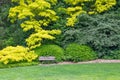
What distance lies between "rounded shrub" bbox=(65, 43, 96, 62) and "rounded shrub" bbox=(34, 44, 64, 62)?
0.28 metres

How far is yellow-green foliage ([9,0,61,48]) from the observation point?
15.6 meters

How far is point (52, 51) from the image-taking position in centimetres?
1505

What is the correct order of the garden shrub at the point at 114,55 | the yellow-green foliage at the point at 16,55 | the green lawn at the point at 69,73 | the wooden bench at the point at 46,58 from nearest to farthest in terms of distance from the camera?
1. the green lawn at the point at 69,73
2. the yellow-green foliage at the point at 16,55
3. the wooden bench at the point at 46,58
4. the garden shrub at the point at 114,55

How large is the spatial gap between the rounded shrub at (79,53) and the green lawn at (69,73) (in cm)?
180

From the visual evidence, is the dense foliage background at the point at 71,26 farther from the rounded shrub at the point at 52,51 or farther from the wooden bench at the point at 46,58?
the wooden bench at the point at 46,58

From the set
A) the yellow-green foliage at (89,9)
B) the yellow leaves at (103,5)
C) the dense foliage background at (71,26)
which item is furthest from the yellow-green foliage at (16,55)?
the yellow leaves at (103,5)

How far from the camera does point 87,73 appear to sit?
37.4 ft

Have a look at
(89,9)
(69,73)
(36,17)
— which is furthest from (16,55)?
(89,9)

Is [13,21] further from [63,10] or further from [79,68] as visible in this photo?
[79,68]

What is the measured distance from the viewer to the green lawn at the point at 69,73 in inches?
418

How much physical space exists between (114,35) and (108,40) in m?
0.45

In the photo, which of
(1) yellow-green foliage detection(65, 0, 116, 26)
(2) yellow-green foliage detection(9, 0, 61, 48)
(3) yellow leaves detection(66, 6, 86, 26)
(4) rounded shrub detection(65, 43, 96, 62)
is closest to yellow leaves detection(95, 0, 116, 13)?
(1) yellow-green foliage detection(65, 0, 116, 26)

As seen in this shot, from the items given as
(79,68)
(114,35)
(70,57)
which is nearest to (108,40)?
(114,35)

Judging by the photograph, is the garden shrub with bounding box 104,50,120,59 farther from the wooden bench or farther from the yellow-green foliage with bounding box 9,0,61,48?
the yellow-green foliage with bounding box 9,0,61,48
